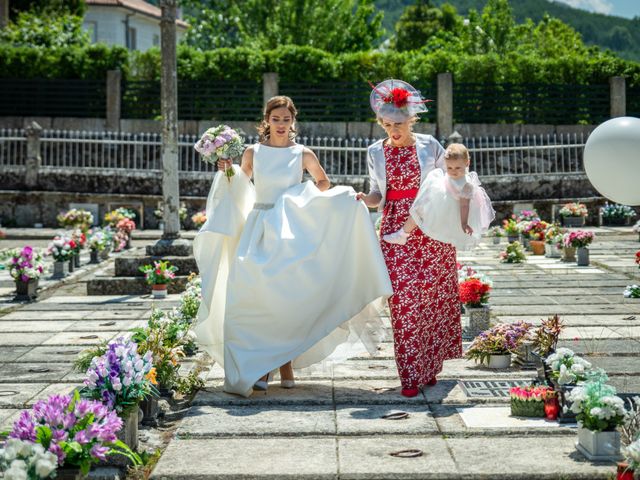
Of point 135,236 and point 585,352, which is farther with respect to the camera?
point 135,236

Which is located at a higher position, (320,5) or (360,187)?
(320,5)

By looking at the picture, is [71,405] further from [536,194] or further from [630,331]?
[536,194]

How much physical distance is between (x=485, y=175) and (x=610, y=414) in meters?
19.9

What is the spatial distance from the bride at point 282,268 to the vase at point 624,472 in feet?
8.10

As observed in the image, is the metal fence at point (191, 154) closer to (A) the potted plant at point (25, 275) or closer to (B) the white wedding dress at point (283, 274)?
(A) the potted plant at point (25, 275)

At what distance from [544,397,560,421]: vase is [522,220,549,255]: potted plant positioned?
1167 centimetres

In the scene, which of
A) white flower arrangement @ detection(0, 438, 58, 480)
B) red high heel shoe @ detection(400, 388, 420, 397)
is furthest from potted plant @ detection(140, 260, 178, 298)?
white flower arrangement @ detection(0, 438, 58, 480)

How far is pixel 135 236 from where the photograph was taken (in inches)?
854

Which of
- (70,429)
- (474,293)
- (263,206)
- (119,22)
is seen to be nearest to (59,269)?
(474,293)

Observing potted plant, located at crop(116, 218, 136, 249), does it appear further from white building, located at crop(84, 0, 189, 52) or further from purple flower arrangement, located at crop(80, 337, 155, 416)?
white building, located at crop(84, 0, 189, 52)

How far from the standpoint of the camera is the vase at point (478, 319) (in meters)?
9.42

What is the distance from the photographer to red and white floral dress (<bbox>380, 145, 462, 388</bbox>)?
22.4ft

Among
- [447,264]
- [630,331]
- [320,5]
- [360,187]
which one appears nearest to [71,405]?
[447,264]

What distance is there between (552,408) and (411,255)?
59.6 inches
